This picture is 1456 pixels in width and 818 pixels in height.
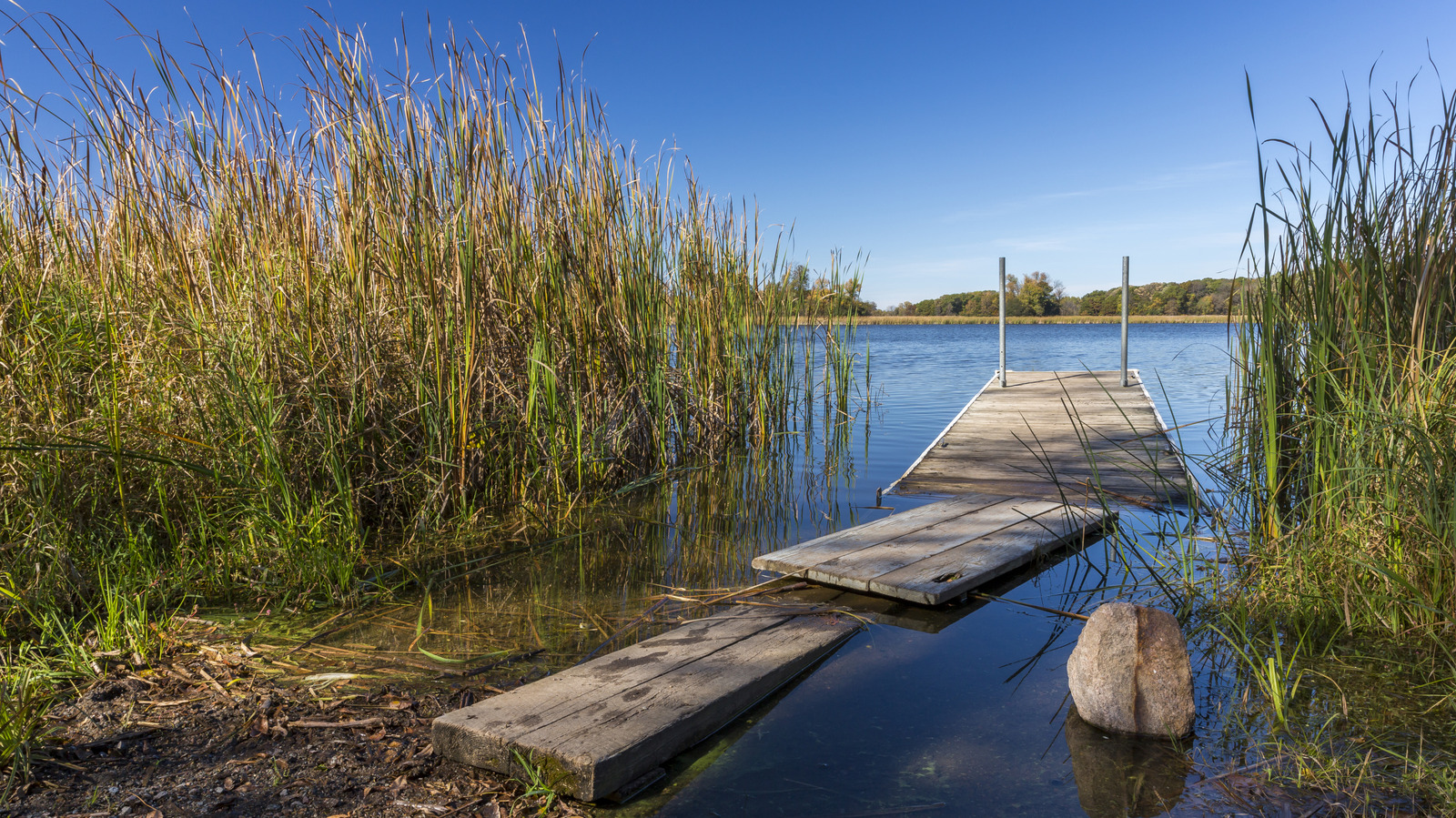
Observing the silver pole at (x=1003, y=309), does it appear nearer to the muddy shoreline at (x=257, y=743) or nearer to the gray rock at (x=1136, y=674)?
the gray rock at (x=1136, y=674)

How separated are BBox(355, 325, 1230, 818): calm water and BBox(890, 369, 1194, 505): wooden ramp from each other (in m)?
0.35

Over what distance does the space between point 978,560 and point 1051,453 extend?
9.01 ft

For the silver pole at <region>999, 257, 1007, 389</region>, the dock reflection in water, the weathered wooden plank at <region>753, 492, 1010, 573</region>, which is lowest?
the dock reflection in water

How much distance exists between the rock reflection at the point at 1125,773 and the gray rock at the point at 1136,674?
1.7 inches

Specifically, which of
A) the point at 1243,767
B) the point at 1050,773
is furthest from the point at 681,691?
the point at 1243,767

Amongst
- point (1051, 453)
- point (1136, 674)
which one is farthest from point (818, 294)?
point (1136, 674)

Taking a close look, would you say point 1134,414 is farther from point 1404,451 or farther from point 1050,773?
point 1050,773

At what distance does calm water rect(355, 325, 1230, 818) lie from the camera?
175 centimetres

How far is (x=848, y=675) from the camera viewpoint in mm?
2367

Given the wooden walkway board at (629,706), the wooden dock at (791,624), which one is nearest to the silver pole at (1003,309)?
the wooden dock at (791,624)

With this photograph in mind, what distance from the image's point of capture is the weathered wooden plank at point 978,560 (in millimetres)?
2820

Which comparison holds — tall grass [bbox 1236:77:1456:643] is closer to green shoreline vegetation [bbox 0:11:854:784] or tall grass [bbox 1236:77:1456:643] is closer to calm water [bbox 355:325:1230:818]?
calm water [bbox 355:325:1230:818]

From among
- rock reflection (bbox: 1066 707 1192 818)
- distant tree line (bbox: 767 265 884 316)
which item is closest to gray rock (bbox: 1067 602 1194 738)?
rock reflection (bbox: 1066 707 1192 818)

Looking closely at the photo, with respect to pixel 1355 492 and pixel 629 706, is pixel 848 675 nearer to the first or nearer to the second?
pixel 629 706
